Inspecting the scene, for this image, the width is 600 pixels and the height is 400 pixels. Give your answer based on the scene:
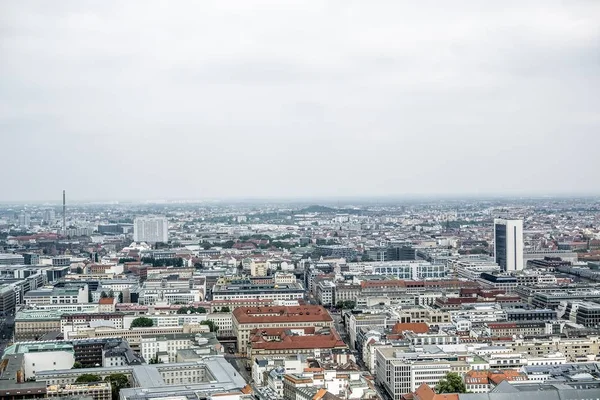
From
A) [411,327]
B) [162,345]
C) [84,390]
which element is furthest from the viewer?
[411,327]

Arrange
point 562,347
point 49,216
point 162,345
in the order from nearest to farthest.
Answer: point 562,347
point 162,345
point 49,216

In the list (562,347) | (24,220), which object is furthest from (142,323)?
(24,220)

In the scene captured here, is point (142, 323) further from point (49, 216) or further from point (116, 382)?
point (49, 216)

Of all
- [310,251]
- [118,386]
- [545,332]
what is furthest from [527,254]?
[118,386]

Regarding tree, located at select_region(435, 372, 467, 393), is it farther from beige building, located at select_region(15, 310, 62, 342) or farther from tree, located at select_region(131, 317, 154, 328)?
beige building, located at select_region(15, 310, 62, 342)

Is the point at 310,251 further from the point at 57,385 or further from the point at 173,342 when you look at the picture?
the point at 57,385

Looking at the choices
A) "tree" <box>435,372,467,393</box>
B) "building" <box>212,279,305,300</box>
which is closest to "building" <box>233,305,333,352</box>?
"building" <box>212,279,305,300</box>
